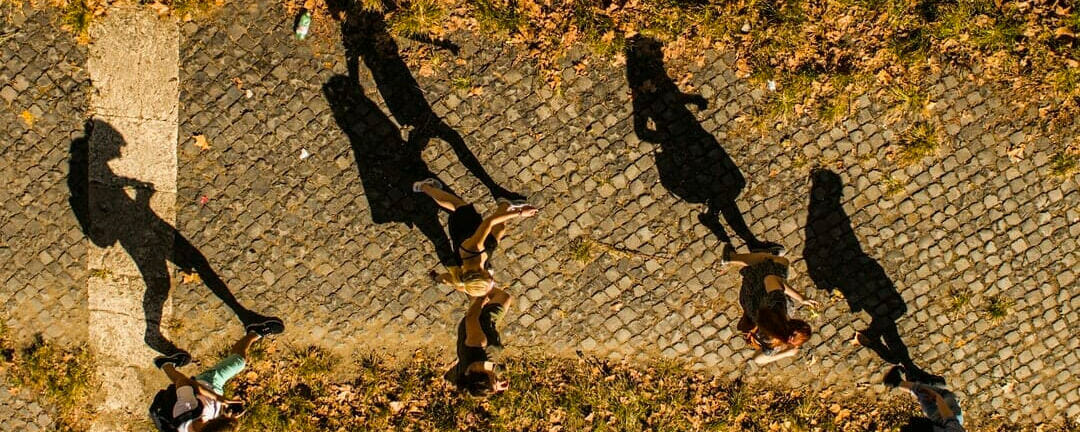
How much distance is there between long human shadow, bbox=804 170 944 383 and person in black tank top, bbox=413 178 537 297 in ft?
10.2

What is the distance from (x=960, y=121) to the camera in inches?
259

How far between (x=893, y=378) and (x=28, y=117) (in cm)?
977

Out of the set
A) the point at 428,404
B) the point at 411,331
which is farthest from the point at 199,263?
the point at 428,404

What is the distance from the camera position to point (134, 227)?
6609 millimetres

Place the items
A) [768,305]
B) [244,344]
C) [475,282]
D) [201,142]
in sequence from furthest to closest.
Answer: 1. [244,344]
2. [201,142]
3. [768,305]
4. [475,282]

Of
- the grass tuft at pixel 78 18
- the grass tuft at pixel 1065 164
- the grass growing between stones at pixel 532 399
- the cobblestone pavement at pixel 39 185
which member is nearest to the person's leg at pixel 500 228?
the grass growing between stones at pixel 532 399

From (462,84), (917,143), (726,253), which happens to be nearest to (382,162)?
(462,84)

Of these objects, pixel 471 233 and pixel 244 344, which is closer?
pixel 471 233

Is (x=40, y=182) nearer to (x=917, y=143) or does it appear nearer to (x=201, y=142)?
(x=201, y=142)

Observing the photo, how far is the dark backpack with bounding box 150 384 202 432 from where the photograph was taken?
593cm

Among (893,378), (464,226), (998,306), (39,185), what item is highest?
(39,185)

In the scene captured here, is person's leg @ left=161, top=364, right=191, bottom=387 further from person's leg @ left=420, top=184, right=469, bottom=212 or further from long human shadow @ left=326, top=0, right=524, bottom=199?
long human shadow @ left=326, top=0, right=524, bottom=199

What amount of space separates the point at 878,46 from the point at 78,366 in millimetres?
9338

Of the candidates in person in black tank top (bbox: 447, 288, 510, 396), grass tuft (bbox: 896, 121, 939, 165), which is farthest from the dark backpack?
grass tuft (bbox: 896, 121, 939, 165)
